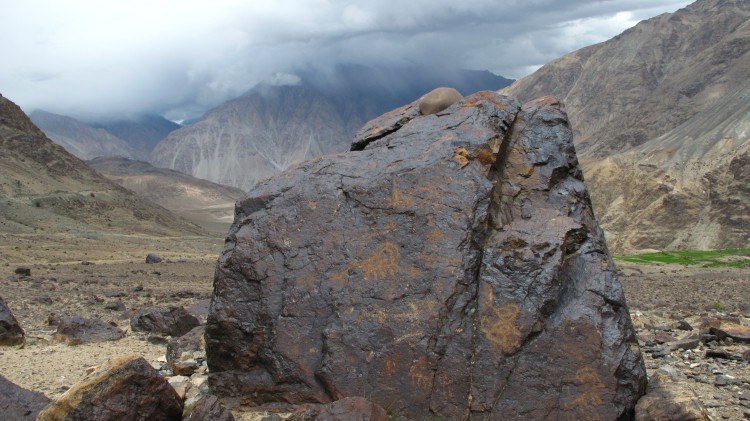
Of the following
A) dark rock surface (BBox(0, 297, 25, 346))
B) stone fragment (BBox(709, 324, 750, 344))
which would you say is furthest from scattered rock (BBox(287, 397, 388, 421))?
stone fragment (BBox(709, 324, 750, 344))

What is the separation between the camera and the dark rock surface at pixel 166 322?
1301 centimetres

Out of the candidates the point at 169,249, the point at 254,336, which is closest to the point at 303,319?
the point at 254,336

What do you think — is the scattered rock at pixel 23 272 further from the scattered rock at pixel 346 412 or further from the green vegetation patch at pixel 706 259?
the green vegetation patch at pixel 706 259

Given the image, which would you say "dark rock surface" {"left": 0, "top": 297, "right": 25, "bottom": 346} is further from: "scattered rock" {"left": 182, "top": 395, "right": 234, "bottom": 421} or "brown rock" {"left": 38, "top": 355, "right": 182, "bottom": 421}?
"scattered rock" {"left": 182, "top": 395, "right": 234, "bottom": 421}

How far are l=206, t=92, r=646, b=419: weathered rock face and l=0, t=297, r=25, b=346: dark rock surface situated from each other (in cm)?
490

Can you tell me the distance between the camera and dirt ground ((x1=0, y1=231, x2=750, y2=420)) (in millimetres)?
9156

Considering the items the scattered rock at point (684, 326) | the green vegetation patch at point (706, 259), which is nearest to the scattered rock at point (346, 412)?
A: the scattered rock at point (684, 326)

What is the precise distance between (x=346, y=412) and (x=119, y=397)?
2.37 metres

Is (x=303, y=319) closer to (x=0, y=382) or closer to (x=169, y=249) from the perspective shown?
(x=0, y=382)

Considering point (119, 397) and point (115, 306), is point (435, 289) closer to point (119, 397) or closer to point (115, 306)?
point (119, 397)

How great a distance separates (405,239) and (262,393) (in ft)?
8.40

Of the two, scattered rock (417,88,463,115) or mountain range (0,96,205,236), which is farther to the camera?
mountain range (0,96,205,236)

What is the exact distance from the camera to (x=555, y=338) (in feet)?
24.8

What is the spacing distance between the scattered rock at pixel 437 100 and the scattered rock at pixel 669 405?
16.8 feet
